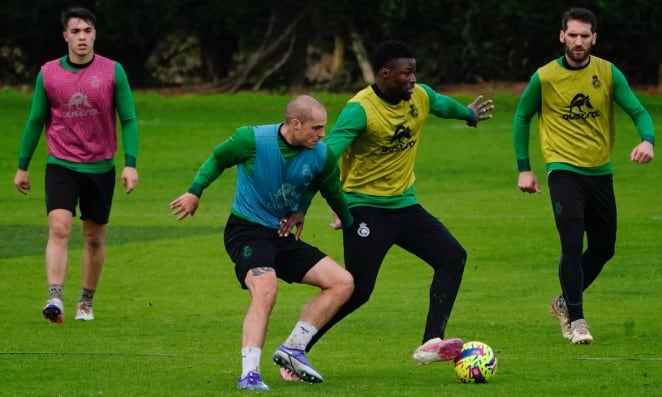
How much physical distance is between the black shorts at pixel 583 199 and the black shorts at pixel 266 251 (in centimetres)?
247

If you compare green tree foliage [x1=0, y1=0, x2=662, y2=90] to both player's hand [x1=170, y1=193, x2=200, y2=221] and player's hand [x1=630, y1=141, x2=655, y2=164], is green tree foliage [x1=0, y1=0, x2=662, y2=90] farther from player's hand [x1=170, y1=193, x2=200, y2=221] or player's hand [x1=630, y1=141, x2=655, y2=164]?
player's hand [x1=170, y1=193, x2=200, y2=221]

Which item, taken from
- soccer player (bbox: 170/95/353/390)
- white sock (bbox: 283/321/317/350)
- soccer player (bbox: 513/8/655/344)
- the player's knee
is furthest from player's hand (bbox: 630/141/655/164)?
white sock (bbox: 283/321/317/350)

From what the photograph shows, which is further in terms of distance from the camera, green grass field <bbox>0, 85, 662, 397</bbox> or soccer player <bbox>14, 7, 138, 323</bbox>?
soccer player <bbox>14, 7, 138, 323</bbox>

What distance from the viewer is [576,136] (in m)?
12.2

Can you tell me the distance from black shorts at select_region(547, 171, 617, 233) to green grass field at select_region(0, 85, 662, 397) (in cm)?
87

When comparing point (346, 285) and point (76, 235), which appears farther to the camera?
point (76, 235)

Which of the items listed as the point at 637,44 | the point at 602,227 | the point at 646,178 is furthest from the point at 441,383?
the point at 637,44

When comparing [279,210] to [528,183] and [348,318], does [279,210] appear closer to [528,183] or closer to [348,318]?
[528,183]

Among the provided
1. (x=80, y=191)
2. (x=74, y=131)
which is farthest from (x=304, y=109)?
(x=80, y=191)

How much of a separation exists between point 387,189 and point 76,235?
10.9 meters

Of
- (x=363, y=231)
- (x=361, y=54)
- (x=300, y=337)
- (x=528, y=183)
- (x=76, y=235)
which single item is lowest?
(x=361, y=54)

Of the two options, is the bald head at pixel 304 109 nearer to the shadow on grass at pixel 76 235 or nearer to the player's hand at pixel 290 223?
the player's hand at pixel 290 223

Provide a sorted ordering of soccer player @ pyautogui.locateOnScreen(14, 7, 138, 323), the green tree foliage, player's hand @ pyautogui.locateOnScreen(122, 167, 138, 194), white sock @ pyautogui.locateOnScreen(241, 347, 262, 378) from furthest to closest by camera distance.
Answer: the green tree foliage → soccer player @ pyautogui.locateOnScreen(14, 7, 138, 323) → player's hand @ pyautogui.locateOnScreen(122, 167, 138, 194) → white sock @ pyautogui.locateOnScreen(241, 347, 262, 378)

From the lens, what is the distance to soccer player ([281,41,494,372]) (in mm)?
10906
